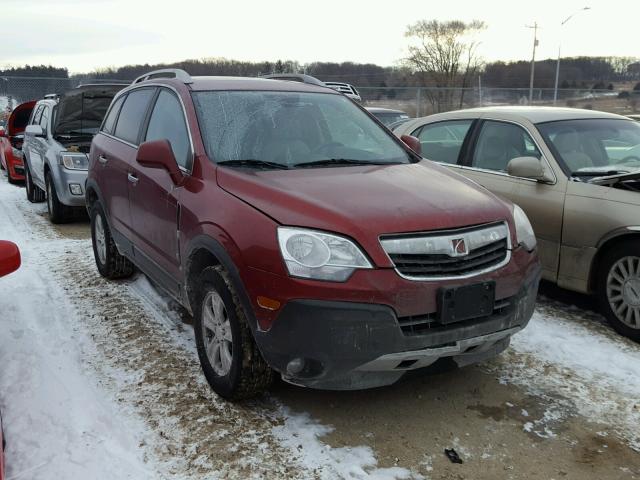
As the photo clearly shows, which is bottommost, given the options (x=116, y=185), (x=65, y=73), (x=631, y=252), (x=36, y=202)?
(x=36, y=202)

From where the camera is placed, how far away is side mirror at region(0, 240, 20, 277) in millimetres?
2229

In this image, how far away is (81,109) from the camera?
9203mm

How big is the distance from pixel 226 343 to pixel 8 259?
1.36 meters

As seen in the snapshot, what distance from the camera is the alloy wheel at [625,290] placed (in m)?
4.21

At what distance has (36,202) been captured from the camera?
10.7 m

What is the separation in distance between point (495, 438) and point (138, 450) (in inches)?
71.5

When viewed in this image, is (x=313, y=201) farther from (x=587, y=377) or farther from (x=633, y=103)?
(x=633, y=103)

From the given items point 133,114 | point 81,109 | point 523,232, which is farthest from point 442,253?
point 81,109

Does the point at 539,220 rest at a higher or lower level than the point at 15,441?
higher

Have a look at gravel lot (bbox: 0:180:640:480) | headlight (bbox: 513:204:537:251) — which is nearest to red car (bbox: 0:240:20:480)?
gravel lot (bbox: 0:180:640:480)

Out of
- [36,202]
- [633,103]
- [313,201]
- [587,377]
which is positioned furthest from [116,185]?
[633,103]

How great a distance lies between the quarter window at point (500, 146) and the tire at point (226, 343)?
10.4 feet

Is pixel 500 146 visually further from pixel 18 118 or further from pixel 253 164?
pixel 18 118

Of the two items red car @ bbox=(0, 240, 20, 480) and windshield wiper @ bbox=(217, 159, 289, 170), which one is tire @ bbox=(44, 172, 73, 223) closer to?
windshield wiper @ bbox=(217, 159, 289, 170)
